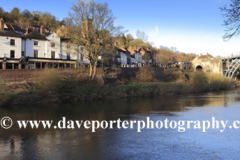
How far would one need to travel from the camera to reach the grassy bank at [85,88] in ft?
80.3

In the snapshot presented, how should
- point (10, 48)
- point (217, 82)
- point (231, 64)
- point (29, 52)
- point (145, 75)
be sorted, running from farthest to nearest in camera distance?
1. point (231, 64)
2. point (217, 82)
3. point (29, 52)
4. point (145, 75)
5. point (10, 48)

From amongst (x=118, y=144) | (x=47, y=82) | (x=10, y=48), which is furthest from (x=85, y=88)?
(x=10, y=48)

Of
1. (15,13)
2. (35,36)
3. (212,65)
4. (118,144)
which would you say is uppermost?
(15,13)

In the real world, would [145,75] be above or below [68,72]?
below

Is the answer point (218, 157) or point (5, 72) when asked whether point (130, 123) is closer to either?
A: point (218, 157)

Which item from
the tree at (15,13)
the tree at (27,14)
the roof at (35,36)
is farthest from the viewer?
the tree at (27,14)

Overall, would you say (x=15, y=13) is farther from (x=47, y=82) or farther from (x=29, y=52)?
(x=47, y=82)

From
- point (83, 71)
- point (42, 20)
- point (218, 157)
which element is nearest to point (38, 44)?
point (83, 71)

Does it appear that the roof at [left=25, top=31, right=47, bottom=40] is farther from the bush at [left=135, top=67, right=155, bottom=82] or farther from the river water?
the river water

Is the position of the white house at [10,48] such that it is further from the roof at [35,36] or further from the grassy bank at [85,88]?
the grassy bank at [85,88]

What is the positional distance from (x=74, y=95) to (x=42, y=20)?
90.0 meters

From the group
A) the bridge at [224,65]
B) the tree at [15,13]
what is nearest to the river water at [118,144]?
the bridge at [224,65]

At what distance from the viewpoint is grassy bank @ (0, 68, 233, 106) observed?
2448 cm

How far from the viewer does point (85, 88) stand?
29.7 metres
